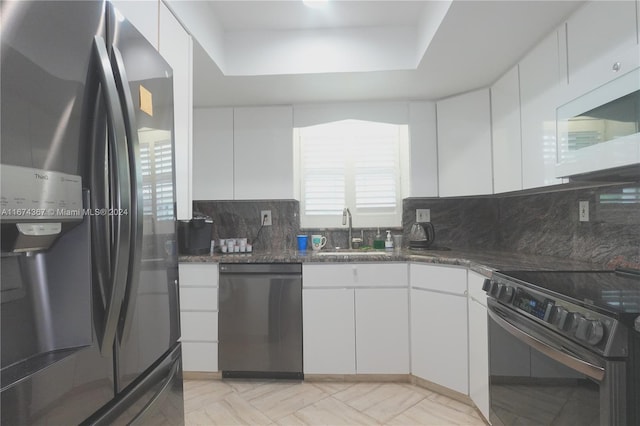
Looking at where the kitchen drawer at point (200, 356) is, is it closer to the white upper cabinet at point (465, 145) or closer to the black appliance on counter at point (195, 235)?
the black appliance on counter at point (195, 235)

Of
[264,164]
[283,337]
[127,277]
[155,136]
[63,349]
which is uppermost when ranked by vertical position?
[264,164]

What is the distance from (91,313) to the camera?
69 cm

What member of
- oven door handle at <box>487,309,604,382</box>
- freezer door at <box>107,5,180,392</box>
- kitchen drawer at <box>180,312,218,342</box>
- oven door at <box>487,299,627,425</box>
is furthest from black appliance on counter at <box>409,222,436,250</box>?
freezer door at <box>107,5,180,392</box>

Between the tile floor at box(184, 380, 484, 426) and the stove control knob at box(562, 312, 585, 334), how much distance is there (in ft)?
3.81

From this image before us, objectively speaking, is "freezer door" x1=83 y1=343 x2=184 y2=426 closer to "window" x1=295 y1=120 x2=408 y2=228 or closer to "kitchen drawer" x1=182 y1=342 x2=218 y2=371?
"kitchen drawer" x1=182 y1=342 x2=218 y2=371

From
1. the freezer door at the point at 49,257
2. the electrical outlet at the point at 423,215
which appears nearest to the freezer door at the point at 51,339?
the freezer door at the point at 49,257

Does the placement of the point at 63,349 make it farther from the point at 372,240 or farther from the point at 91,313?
the point at 372,240

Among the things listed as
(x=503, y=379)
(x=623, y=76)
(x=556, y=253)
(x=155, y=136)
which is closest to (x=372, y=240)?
(x=556, y=253)

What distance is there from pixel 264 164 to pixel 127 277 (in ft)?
6.40

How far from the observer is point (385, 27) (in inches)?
82.9

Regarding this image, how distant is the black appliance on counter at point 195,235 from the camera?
7.71 feet

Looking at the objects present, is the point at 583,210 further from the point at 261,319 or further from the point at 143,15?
the point at 143,15

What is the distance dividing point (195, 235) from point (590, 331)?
234 centimetres

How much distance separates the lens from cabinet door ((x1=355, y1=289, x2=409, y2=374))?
7.11 ft
